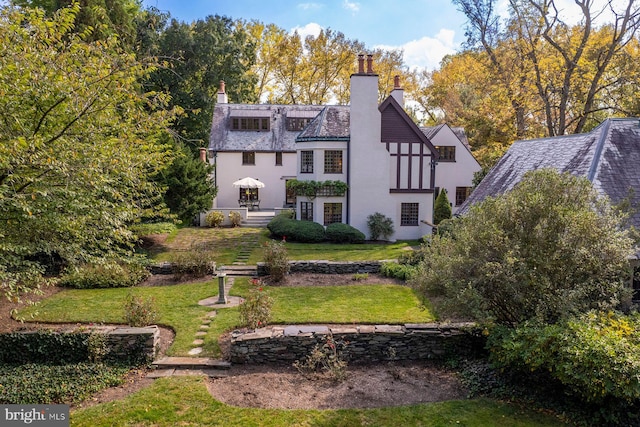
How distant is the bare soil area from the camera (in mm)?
8312

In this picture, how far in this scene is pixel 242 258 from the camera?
1975cm

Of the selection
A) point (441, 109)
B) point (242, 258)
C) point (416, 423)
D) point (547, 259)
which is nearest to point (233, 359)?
point (416, 423)

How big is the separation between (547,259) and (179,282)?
1303 centimetres

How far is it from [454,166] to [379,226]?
968cm

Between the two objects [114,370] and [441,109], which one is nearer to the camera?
[114,370]

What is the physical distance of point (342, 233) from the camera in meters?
23.6

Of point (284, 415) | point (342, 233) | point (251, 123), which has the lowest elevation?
point (284, 415)

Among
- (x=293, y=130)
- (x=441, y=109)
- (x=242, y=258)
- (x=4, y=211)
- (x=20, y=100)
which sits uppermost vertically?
(x=441, y=109)

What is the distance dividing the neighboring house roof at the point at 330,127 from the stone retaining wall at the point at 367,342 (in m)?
15.8

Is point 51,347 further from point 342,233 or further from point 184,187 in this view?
point 342,233

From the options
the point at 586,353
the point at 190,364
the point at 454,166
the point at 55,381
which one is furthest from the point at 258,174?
the point at 586,353

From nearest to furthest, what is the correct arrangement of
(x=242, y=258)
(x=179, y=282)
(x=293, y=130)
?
(x=179, y=282), (x=242, y=258), (x=293, y=130)

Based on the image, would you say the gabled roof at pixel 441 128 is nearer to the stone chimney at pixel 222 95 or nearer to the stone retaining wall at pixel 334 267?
the stone retaining wall at pixel 334 267

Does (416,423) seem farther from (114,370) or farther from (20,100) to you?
(20,100)
